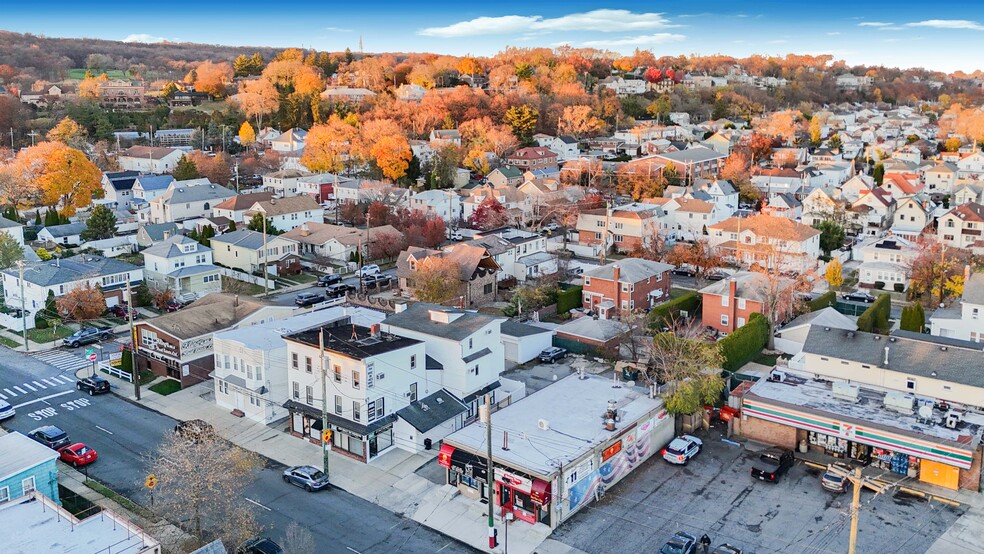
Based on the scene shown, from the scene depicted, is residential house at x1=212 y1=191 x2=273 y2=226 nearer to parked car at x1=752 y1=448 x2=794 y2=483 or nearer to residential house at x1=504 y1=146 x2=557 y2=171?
residential house at x1=504 y1=146 x2=557 y2=171

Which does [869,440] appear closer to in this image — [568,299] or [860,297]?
[568,299]

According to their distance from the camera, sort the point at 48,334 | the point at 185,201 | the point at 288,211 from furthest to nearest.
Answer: the point at 185,201 → the point at 288,211 → the point at 48,334

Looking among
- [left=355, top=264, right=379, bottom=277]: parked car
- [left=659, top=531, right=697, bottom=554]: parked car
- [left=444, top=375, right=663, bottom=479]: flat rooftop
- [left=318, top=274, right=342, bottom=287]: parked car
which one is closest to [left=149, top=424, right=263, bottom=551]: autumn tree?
[left=444, top=375, right=663, bottom=479]: flat rooftop

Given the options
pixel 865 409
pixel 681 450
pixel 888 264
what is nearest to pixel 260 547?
pixel 681 450

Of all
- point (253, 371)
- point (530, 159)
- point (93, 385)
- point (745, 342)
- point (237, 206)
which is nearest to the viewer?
point (253, 371)

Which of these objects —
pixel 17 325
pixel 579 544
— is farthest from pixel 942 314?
pixel 17 325
